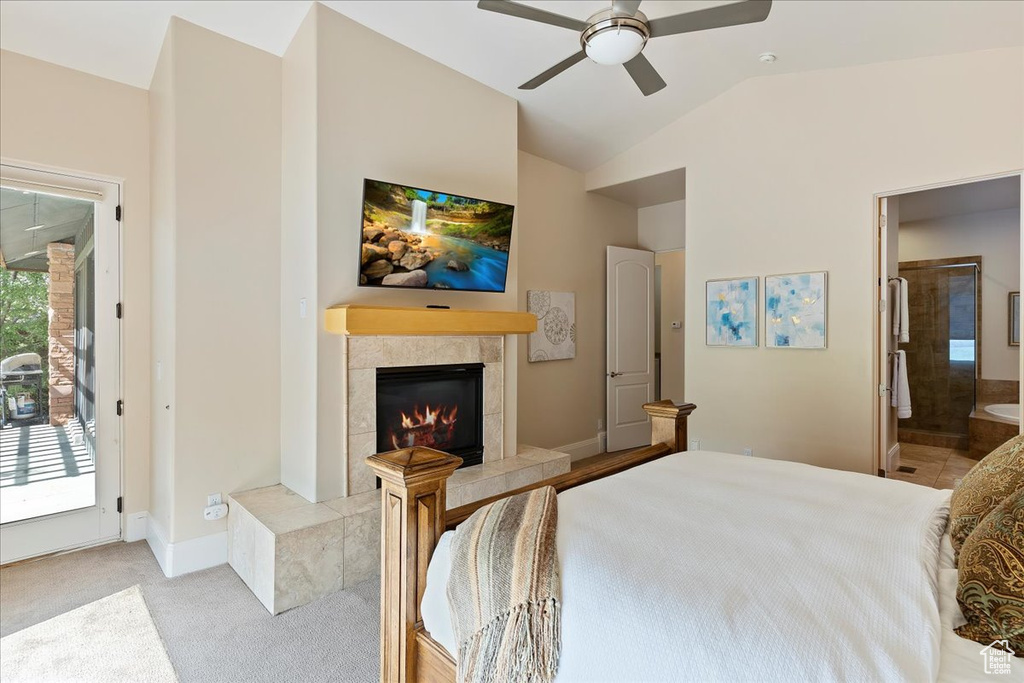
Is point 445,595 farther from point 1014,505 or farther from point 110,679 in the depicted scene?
point 110,679

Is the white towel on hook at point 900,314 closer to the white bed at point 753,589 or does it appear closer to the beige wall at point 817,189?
the beige wall at point 817,189

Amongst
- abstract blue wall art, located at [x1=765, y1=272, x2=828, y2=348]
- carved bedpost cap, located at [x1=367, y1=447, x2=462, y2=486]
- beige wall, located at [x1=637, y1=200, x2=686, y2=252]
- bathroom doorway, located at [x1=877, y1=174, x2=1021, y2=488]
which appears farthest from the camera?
beige wall, located at [x1=637, y1=200, x2=686, y2=252]

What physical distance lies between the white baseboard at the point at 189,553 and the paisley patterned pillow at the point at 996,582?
3327 millimetres

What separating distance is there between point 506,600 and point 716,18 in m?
2.53

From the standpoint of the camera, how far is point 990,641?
97 cm

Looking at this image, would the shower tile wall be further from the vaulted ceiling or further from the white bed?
the white bed

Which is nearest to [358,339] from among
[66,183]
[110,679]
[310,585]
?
[310,585]

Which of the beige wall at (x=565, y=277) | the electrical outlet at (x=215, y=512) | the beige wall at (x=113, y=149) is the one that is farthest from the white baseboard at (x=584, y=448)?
the beige wall at (x=113, y=149)

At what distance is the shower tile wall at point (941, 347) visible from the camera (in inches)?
204

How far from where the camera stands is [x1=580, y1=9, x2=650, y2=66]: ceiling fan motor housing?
2.33m

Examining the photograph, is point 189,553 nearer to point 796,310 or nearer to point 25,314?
point 25,314

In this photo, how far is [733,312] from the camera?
166 inches

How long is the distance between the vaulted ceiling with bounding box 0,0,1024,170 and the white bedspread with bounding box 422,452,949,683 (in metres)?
2.80

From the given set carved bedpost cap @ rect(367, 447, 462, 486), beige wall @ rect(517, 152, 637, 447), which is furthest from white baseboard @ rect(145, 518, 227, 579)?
beige wall @ rect(517, 152, 637, 447)
